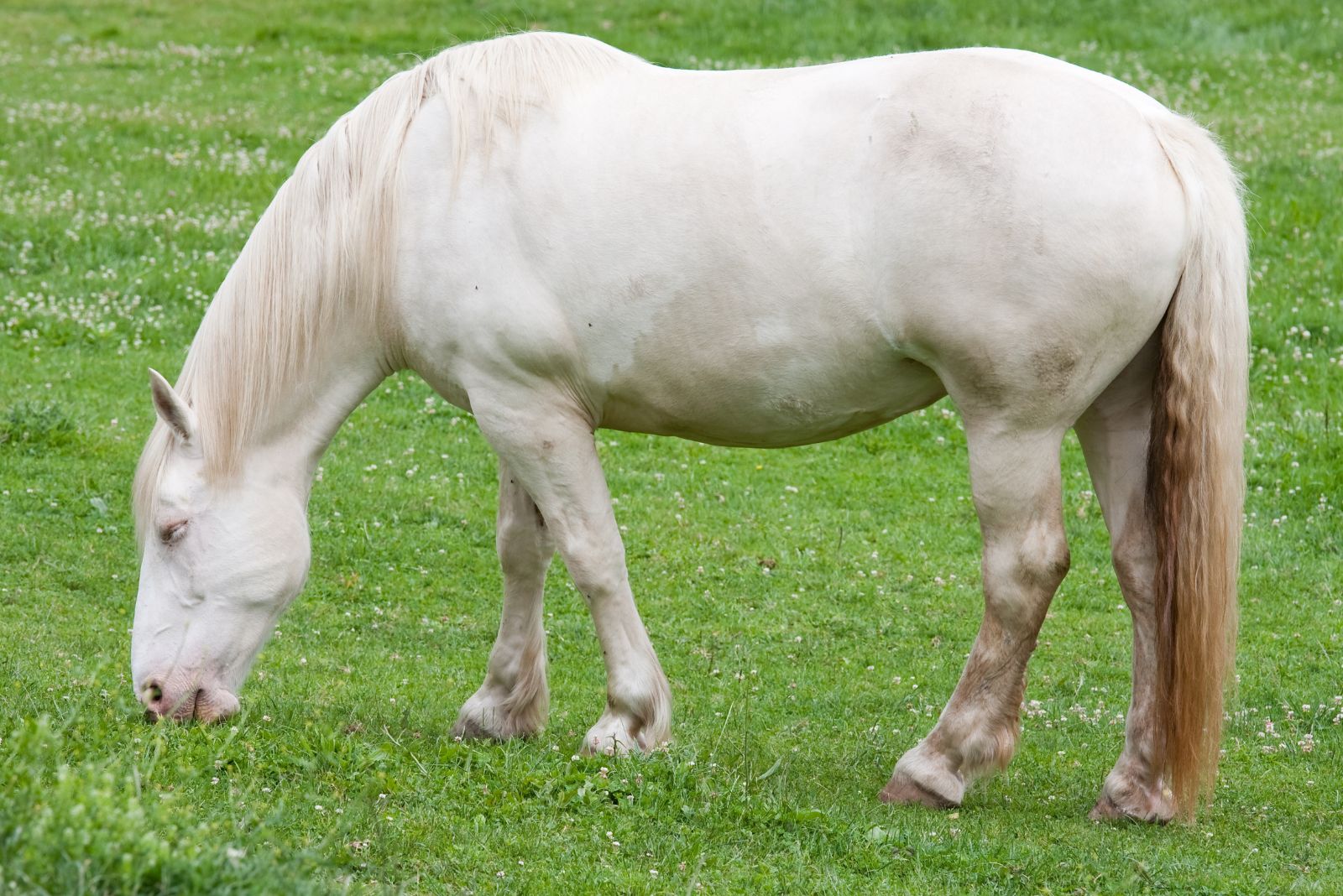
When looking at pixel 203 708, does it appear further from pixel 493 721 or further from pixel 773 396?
pixel 773 396

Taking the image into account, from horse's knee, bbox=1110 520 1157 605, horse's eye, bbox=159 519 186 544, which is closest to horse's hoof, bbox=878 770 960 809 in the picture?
horse's knee, bbox=1110 520 1157 605

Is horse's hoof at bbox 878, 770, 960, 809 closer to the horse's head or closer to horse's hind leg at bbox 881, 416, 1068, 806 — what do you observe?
horse's hind leg at bbox 881, 416, 1068, 806

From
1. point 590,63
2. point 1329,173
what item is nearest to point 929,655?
point 590,63

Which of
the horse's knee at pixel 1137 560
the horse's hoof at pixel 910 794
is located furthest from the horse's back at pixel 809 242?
the horse's hoof at pixel 910 794

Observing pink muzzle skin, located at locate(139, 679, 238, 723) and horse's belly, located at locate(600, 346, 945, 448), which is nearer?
horse's belly, located at locate(600, 346, 945, 448)

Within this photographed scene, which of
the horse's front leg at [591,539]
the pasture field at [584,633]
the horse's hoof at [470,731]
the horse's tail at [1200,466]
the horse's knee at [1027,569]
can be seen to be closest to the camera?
the pasture field at [584,633]

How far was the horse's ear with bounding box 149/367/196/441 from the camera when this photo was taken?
16.4ft

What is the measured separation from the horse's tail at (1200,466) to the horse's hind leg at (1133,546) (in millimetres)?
126

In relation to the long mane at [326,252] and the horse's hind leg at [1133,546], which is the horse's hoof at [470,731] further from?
the horse's hind leg at [1133,546]

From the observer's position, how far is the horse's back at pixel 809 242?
4.53 m

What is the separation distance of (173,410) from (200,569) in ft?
1.79

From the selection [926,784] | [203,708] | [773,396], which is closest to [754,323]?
[773,396]

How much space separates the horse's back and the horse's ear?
850mm

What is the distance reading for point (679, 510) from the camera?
27.9 feet
